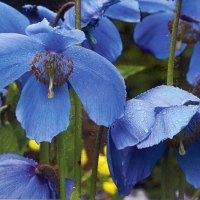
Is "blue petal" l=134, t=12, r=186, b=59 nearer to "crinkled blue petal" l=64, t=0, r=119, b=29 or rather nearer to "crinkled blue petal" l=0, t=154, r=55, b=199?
"crinkled blue petal" l=64, t=0, r=119, b=29

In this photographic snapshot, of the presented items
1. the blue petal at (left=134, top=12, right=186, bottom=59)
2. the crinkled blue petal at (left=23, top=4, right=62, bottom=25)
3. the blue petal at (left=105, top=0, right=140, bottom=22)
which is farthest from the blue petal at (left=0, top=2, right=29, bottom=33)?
the blue petal at (left=134, top=12, right=186, bottom=59)

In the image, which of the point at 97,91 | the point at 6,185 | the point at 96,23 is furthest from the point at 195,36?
the point at 6,185

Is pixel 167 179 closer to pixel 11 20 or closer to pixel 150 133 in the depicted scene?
pixel 150 133

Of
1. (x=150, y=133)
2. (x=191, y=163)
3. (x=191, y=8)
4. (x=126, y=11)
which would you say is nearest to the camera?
(x=150, y=133)

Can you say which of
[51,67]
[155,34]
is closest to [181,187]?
[51,67]

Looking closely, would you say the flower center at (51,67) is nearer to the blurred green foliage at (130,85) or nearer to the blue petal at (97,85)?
the blue petal at (97,85)

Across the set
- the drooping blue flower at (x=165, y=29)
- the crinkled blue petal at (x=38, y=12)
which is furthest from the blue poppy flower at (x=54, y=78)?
the drooping blue flower at (x=165, y=29)
